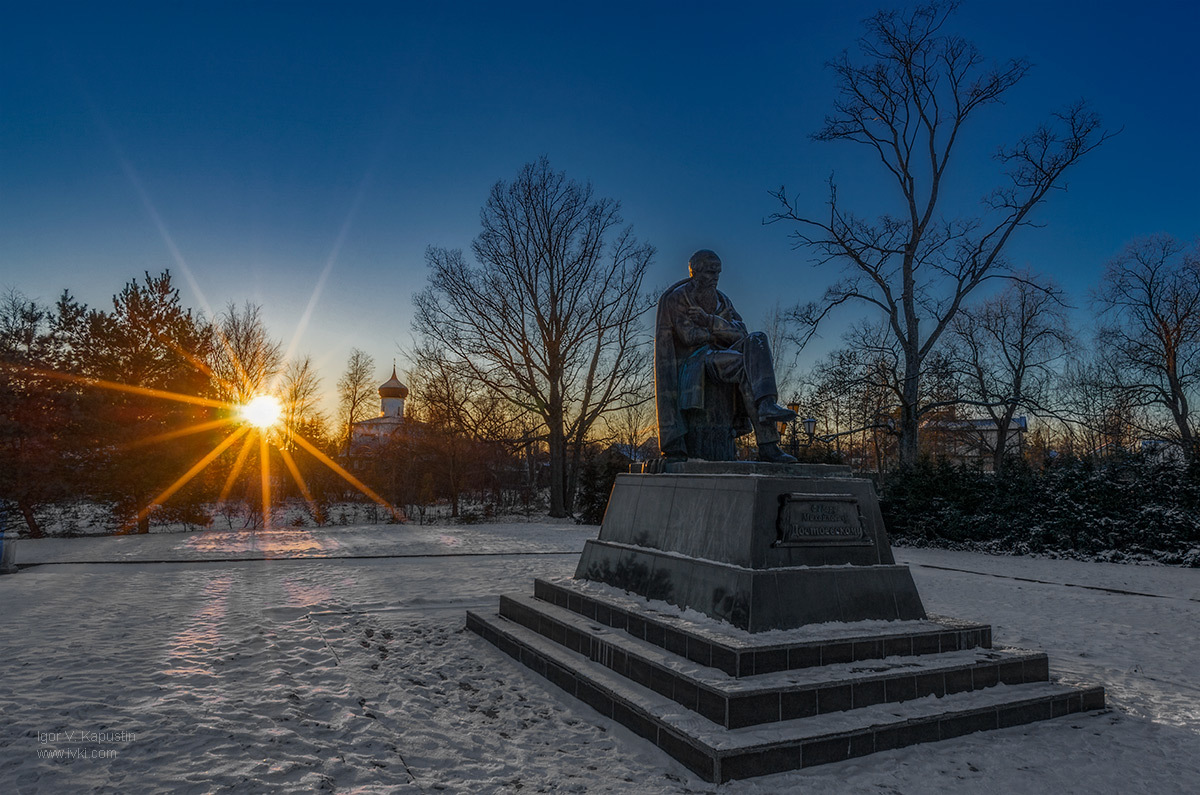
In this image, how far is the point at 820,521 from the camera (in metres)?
4.60

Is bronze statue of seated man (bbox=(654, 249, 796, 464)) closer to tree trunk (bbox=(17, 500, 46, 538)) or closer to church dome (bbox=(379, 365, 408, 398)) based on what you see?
tree trunk (bbox=(17, 500, 46, 538))

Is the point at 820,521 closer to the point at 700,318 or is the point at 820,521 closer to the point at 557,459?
the point at 700,318

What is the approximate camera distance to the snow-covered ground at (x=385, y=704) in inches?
123

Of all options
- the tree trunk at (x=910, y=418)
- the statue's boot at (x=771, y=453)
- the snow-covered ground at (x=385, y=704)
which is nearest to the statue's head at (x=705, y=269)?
the statue's boot at (x=771, y=453)

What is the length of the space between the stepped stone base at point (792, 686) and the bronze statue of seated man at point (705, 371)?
1.77 meters

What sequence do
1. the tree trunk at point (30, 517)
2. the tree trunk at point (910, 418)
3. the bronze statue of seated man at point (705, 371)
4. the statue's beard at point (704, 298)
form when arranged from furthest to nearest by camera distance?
1. the tree trunk at point (910, 418)
2. the tree trunk at point (30, 517)
3. the statue's beard at point (704, 298)
4. the bronze statue of seated man at point (705, 371)

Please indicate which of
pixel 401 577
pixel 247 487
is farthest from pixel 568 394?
pixel 401 577

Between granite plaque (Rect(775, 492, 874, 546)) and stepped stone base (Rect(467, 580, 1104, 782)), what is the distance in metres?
0.57

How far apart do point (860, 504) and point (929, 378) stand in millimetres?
18911

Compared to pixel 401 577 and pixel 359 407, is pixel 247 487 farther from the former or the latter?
pixel 359 407

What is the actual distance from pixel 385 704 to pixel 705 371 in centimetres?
365

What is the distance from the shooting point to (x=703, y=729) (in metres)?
3.33

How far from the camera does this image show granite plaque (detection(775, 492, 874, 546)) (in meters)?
4.47

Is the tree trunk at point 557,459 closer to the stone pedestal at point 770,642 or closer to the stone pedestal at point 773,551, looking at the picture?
the stone pedestal at point 770,642
